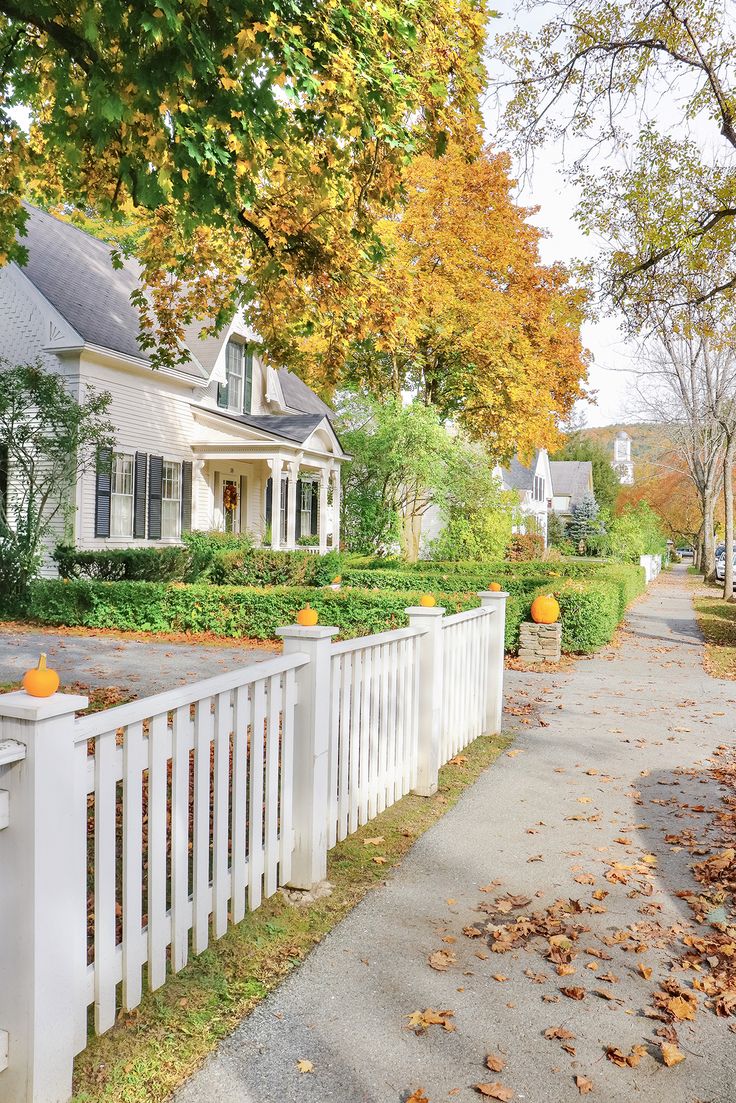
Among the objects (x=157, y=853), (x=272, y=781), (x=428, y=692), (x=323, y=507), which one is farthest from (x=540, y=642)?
(x=323, y=507)

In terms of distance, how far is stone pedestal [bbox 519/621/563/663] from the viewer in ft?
41.2

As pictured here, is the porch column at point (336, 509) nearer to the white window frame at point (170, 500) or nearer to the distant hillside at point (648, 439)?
the white window frame at point (170, 500)

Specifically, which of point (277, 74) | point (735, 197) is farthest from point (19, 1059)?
point (735, 197)

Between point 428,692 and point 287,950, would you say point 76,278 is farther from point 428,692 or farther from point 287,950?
point 287,950

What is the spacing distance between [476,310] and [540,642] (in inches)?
552

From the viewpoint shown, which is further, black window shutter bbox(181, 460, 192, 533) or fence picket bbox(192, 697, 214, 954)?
black window shutter bbox(181, 460, 192, 533)

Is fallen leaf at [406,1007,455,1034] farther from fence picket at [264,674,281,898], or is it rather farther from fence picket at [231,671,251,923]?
fence picket at [264,674,281,898]

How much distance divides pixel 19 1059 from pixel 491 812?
3728 mm

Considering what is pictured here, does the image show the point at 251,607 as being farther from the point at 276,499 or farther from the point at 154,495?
the point at 276,499

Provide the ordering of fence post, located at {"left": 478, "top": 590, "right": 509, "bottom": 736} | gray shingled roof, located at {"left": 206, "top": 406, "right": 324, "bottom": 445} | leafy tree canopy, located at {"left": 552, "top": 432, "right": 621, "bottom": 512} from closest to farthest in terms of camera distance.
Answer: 1. fence post, located at {"left": 478, "top": 590, "right": 509, "bottom": 736}
2. gray shingled roof, located at {"left": 206, "top": 406, "right": 324, "bottom": 445}
3. leafy tree canopy, located at {"left": 552, "top": 432, "right": 621, "bottom": 512}

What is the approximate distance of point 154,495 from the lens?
61.8ft

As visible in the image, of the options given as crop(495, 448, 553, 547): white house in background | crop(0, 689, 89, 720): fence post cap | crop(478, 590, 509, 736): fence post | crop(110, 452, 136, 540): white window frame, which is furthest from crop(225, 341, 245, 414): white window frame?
crop(495, 448, 553, 547): white house in background

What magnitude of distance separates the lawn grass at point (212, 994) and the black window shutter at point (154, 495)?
15.0 metres

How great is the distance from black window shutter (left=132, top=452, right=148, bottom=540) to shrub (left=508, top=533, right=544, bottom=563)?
16.1m
